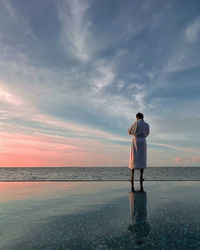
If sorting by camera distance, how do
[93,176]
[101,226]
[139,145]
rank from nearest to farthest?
[101,226]
[139,145]
[93,176]

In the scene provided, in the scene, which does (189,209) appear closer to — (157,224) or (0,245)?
(157,224)

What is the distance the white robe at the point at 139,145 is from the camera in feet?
22.6

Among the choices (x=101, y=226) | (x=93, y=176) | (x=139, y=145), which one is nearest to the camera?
(x=101, y=226)

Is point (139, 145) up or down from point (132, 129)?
down

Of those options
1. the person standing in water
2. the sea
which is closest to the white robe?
the person standing in water

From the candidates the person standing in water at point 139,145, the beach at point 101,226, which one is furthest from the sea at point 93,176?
the beach at point 101,226

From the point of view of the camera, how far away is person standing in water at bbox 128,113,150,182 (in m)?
6.89

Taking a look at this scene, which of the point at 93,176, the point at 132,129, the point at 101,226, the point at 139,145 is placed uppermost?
the point at 132,129

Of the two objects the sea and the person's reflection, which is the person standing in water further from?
the sea

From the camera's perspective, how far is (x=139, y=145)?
6973 millimetres

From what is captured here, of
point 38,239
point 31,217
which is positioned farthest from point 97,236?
point 31,217

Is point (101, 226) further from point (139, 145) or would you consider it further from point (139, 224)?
point (139, 145)

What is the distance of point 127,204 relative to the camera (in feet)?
15.1

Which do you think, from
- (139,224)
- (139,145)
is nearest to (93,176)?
(139,145)
